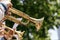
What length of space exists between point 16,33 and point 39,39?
655 mm

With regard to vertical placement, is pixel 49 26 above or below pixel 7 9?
above

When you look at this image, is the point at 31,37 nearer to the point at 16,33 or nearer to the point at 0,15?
the point at 16,33

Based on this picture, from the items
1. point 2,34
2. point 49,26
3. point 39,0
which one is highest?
point 39,0

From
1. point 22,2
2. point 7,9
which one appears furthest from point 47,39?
point 7,9

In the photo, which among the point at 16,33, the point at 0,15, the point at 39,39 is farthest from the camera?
the point at 39,39

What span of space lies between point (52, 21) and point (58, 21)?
70 millimetres

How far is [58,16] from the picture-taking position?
1.89 meters

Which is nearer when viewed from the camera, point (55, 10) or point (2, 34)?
point (2, 34)

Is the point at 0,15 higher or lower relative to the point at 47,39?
lower

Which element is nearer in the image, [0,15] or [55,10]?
[0,15]

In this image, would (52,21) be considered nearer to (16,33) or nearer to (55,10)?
(55,10)

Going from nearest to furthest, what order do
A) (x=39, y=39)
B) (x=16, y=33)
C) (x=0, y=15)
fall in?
1. (x=0, y=15)
2. (x=16, y=33)
3. (x=39, y=39)

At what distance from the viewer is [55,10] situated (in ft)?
6.11

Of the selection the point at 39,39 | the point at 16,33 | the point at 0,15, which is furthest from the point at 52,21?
the point at 0,15
